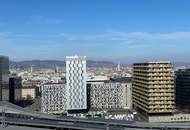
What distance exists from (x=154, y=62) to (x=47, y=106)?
948 inches

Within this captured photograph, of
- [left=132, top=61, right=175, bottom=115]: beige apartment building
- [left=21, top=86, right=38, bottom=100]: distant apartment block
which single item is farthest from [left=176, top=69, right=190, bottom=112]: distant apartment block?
[left=21, top=86, right=38, bottom=100]: distant apartment block

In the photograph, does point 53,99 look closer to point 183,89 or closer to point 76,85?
point 76,85

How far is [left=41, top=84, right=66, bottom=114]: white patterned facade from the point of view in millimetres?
73500

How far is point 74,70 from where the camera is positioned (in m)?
71.6

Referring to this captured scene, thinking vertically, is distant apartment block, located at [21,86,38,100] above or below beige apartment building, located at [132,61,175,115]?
below

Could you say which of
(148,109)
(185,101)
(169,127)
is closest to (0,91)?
(148,109)

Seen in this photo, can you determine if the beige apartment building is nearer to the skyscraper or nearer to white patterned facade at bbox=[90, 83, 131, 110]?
white patterned facade at bbox=[90, 83, 131, 110]

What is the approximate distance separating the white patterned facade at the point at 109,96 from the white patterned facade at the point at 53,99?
5.74m

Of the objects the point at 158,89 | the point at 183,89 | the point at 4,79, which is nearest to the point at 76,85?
the point at 4,79

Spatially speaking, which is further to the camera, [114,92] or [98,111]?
[114,92]

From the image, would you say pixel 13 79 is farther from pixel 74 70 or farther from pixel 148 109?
pixel 148 109

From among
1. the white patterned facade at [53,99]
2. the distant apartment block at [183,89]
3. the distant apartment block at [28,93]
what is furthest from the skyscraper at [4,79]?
the distant apartment block at [183,89]

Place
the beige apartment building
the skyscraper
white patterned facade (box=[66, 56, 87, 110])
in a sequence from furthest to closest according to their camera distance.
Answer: the skyscraper, white patterned facade (box=[66, 56, 87, 110]), the beige apartment building

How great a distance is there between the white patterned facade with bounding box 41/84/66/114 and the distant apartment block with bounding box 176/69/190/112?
2096 centimetres
